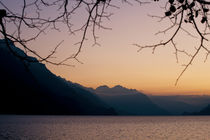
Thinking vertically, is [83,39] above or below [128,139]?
above

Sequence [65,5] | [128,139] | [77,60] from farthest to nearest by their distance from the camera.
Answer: [128,139] < [65,5] < [77,60]

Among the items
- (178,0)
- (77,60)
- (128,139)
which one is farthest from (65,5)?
(128,139)

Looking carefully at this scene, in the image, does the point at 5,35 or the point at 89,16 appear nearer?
the point at 5,35

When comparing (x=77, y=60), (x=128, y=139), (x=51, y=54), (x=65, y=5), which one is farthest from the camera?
(x=128, y=139)

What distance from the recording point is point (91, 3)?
3080 mm

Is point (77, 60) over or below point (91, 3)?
below

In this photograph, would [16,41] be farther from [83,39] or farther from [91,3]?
[91,3]

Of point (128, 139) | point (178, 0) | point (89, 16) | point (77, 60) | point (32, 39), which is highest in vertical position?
point (178, 0)

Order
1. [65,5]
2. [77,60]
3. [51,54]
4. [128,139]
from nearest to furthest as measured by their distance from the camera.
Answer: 1. [51,54]
2. [77,60]
3. [65,5]
4. [128,139]

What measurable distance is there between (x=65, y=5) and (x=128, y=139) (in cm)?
6111

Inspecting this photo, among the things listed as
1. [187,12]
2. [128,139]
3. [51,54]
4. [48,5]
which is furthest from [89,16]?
[128,139]

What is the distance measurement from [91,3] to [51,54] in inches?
31.5

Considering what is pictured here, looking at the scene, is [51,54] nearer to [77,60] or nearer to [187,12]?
[77,60]

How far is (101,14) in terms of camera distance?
3.11 metres
